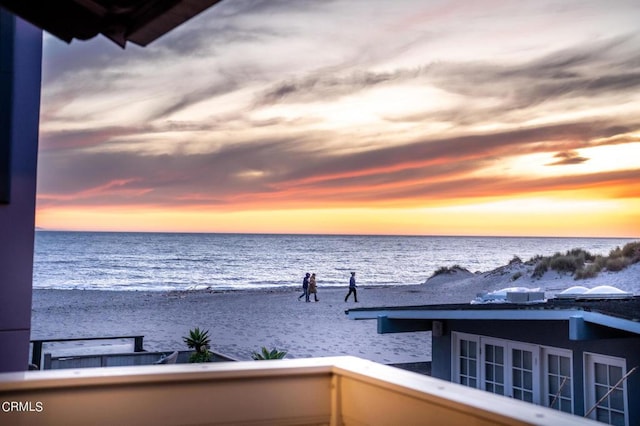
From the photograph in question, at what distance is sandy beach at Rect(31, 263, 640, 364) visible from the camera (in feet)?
59.7

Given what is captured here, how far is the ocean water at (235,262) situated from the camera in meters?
46.1

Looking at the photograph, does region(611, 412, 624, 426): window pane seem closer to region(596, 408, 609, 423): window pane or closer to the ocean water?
region(596, 408, 609, 423): window pane

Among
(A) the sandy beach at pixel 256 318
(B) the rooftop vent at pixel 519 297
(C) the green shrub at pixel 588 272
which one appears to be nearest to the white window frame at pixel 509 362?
(B) the rooftop vent at pixel 519 297

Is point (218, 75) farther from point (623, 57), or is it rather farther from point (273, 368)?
point (273, 368)

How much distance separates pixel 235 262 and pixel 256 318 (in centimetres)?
3498

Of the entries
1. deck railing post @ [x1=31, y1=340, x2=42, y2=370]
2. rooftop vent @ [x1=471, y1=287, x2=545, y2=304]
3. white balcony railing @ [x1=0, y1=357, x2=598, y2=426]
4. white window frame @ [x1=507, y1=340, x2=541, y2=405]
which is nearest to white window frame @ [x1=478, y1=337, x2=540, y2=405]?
white window frame @ [x1=507, y1=340, x2=541, y2=405]

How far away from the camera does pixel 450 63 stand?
69.6ft

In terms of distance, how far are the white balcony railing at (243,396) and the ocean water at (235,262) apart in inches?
1603

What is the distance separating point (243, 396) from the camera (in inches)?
70.4

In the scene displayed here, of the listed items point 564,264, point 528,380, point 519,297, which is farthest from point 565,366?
point 564,264

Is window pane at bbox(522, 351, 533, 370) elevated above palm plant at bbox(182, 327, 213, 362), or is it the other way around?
window pane at bbox(522, 351, 533, 370)

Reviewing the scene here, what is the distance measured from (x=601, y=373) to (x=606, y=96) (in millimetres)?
14686

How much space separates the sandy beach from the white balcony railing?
13.9 m

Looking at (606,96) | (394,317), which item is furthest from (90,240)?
(394,317)
